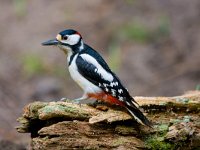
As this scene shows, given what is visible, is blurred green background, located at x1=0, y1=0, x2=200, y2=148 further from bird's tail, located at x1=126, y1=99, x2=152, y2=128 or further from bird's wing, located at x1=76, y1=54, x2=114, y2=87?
bird's tail, located at x1=126, y1=99, x2=152, y2=128

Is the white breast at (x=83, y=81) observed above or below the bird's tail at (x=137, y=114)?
above

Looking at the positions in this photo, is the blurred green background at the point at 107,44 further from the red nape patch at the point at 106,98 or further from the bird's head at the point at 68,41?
the red nape patch at the point at 106,98

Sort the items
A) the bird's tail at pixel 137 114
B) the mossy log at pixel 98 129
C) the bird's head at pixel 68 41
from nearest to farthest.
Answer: the mossy log at pixel 98 129
the bird's tail at pixel 137 114
the bird's head at pixel 68 41

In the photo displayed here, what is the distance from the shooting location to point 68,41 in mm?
6062

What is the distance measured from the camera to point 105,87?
19.4 feet

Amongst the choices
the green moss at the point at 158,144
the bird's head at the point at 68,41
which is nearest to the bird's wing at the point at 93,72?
the bird's head at the point at 68,41

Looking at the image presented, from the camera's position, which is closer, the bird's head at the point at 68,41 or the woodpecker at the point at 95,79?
the woodpecker at the point at 95,79

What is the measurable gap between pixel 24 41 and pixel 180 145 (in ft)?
22.9

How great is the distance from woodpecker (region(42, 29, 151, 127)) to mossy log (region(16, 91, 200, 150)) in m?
0.10

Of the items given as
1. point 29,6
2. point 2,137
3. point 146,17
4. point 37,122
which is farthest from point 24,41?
point 37,122

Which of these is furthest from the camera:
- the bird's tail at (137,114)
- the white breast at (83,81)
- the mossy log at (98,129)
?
the white breast at (83,81)

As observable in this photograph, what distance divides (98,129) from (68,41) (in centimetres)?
87

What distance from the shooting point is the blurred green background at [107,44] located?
447 inches

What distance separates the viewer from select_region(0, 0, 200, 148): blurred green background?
11359 millimetres
